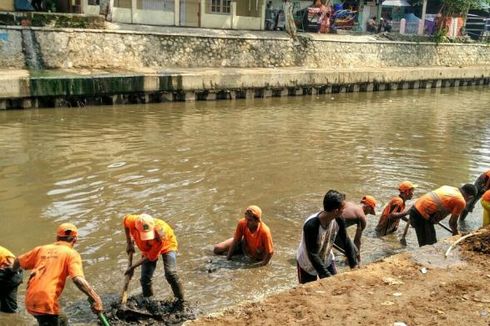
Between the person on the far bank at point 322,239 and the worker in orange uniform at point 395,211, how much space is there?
3113 mm

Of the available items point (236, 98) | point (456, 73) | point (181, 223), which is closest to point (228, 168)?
point (181, 223)

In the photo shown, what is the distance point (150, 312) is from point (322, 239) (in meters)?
2.28

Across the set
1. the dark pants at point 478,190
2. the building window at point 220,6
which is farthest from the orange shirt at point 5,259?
the building window at point 220,6

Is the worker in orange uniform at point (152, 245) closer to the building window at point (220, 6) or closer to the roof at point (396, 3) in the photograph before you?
the building window at point (220, 6)

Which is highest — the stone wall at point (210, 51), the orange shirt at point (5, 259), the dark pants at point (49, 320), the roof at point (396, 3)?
the roof at point (396, 3)

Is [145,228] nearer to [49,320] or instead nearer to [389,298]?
[49,320]

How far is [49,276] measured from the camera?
4.99 meters

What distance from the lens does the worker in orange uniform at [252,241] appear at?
751cm

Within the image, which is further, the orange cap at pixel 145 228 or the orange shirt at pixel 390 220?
the orange shirt at pixel 390 220

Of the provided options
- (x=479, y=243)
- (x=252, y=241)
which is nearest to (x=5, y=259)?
(x=252, y=241)

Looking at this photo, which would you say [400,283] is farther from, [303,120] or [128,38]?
[128,38]

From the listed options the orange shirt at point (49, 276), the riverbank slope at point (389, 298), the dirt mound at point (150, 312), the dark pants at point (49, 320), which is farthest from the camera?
the dirt mound at point (150, 312)

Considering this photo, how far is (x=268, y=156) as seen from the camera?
14617 millimetres

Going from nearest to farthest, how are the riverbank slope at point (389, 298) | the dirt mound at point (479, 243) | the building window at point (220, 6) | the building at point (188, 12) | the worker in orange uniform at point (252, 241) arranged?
the riverbank slope at point (389, 298) → the dirt mound at point (479, 243) → the worker in orange uniform at point (252, 241) → the building at point (188, 12) → the building window at point (220, 6)
